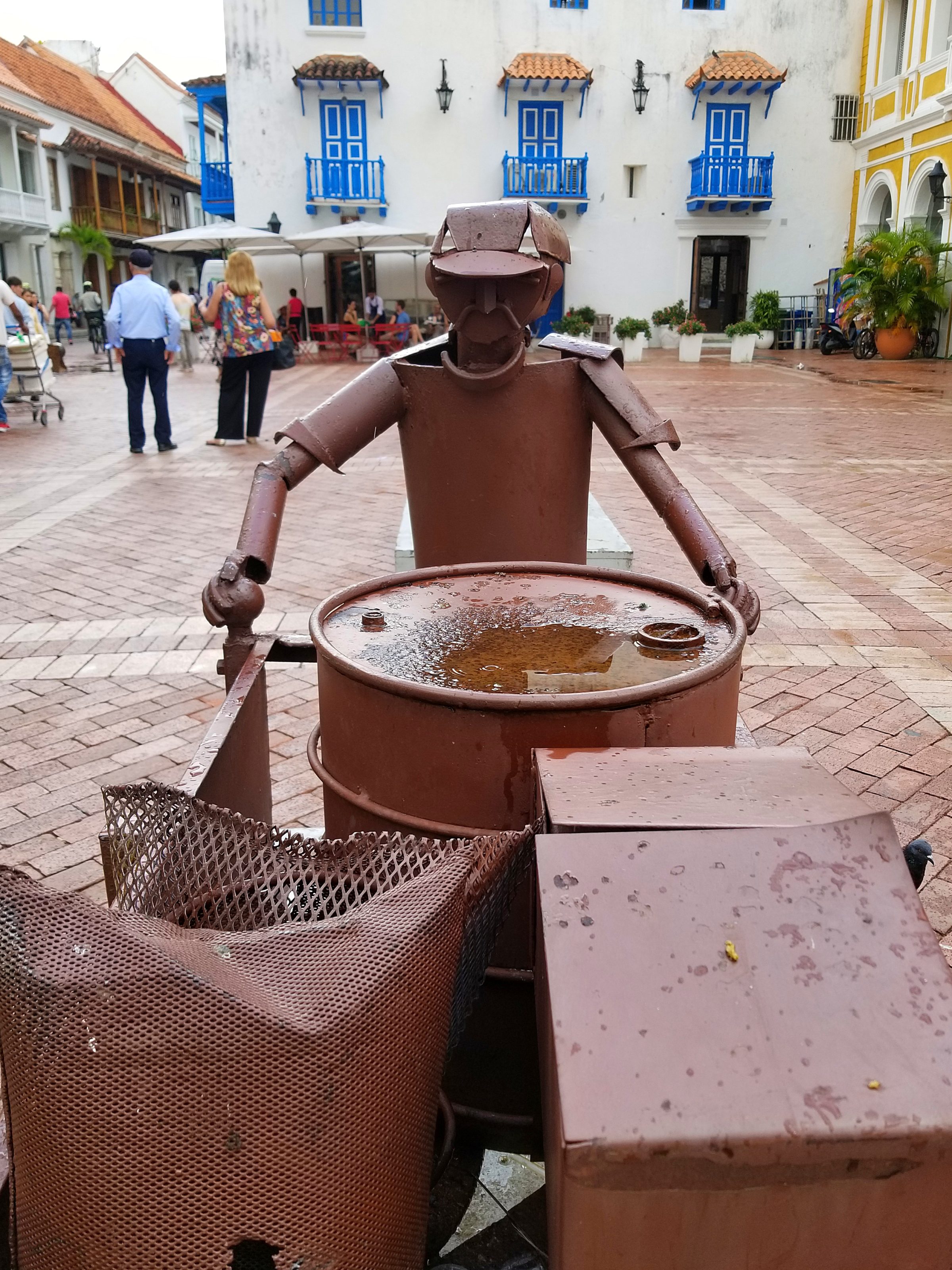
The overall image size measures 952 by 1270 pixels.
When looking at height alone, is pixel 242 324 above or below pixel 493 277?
below

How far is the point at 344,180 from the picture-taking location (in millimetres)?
25891

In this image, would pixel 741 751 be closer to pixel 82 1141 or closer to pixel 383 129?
pixel 82 1141

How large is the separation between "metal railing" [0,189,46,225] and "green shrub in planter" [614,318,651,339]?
21039 mm

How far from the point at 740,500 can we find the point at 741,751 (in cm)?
705

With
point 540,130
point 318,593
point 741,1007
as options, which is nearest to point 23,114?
point 540,130

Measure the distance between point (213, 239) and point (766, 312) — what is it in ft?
42.5

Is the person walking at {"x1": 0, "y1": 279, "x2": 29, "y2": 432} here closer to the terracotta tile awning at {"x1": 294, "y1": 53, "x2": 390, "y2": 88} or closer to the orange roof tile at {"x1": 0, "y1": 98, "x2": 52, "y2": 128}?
the terracotta tile awning at {"x1": 294, "y1": 53, "x2": 390, "y2": 88}

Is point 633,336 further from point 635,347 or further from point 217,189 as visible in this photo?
point 217,189

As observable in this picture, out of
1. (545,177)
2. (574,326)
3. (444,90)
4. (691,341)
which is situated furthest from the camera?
(545,177)

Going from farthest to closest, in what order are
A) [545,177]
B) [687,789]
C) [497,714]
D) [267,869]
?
1. [545,177]
2. [497,714]
3. [267,869]
4. [687,789]

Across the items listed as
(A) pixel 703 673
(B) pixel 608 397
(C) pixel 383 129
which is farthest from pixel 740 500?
(C) pixel 383 129

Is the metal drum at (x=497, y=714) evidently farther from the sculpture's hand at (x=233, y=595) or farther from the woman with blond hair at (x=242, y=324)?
the woman with blond hair at (x=242, y=324)

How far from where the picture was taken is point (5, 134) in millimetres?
33812

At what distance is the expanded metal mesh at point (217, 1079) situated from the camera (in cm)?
121
